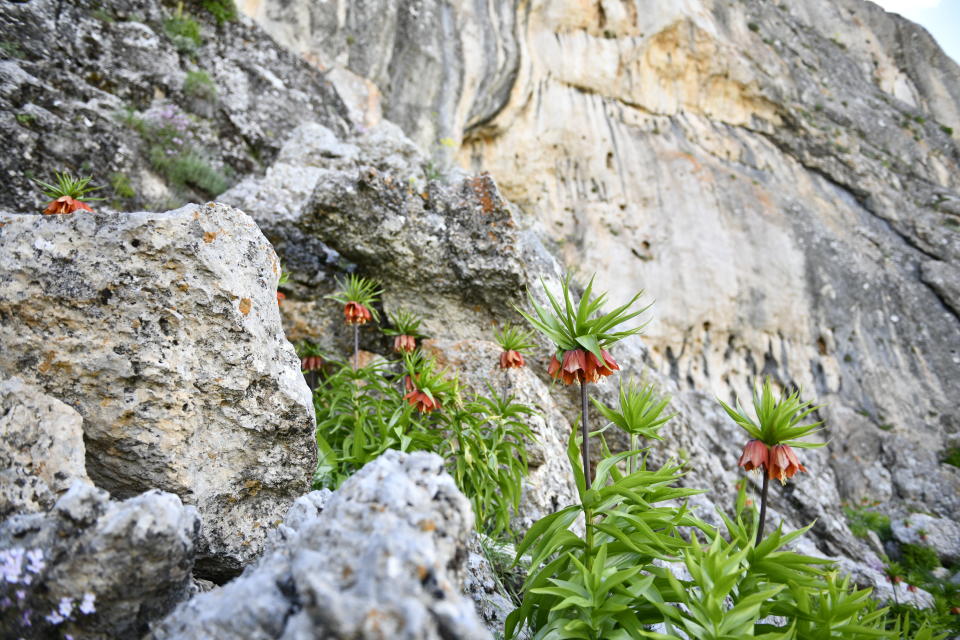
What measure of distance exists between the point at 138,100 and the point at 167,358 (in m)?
7.37

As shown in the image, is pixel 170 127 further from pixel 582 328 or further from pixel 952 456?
pixel 952 456

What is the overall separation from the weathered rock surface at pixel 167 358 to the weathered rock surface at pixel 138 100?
13.4 feet

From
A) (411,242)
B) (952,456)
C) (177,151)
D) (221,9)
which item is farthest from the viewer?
(952,456)

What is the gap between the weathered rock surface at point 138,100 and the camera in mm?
5887

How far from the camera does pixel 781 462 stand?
8.32ft

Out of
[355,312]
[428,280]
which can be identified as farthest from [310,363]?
[428,280]

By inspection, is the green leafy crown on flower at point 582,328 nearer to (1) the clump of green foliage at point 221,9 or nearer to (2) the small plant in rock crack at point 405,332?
(2) the small plant in rock crack at point 405,332

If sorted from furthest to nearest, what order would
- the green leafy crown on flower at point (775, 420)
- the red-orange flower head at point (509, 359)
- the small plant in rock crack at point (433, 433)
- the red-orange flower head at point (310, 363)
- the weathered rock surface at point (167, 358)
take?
the red-orange flower head at point (310, 363)
the red-orange flower head at point (509, 359)
the small plant in rock crack at point (433, 433)
the green leafy crown on flower at point (775, 420)
the weathered rock surface at point (167, 358)

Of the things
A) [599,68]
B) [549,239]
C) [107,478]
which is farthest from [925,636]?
[599,68]

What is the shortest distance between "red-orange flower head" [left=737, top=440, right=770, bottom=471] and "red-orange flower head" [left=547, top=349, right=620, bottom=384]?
2.55 feet

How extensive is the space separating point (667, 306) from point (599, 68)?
8.88m

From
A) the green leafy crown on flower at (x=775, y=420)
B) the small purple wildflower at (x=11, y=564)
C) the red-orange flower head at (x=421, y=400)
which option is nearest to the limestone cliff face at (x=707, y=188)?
the red-orange flower head at (x=421, y=400)

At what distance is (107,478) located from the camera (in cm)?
232

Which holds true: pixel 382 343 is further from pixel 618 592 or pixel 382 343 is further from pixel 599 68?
pixel 599 68
